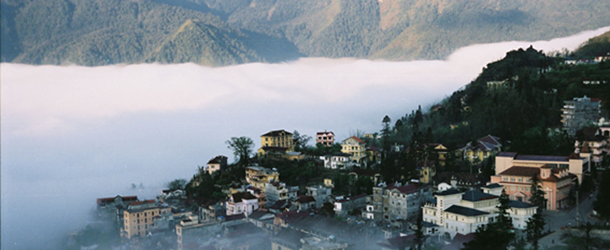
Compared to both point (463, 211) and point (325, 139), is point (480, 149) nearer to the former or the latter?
point (463, 211)

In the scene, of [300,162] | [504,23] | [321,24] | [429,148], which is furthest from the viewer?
[321,24]

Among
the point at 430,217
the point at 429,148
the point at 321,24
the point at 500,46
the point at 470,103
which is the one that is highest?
the point at 321,24

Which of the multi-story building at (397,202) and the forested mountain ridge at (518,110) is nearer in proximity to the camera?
the multi-story building at (397,202)

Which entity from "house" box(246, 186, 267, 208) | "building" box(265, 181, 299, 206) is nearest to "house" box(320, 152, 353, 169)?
"building" box(265, 181, 299, 206)

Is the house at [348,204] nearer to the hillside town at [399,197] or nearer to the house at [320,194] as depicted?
the hillside town at [399,197]

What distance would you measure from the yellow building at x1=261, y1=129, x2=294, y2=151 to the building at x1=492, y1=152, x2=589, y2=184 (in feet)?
38.6

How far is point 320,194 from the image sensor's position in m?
21.1

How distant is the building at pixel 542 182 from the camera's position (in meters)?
17.2

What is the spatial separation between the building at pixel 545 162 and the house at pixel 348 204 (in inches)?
208

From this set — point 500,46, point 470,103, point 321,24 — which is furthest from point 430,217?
point 321,24

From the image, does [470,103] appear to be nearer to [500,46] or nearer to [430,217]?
[430,217]

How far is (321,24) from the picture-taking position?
7594 centimetres

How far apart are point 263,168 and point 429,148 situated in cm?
753

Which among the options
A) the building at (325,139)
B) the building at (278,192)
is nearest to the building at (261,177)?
the building at (278,192)
